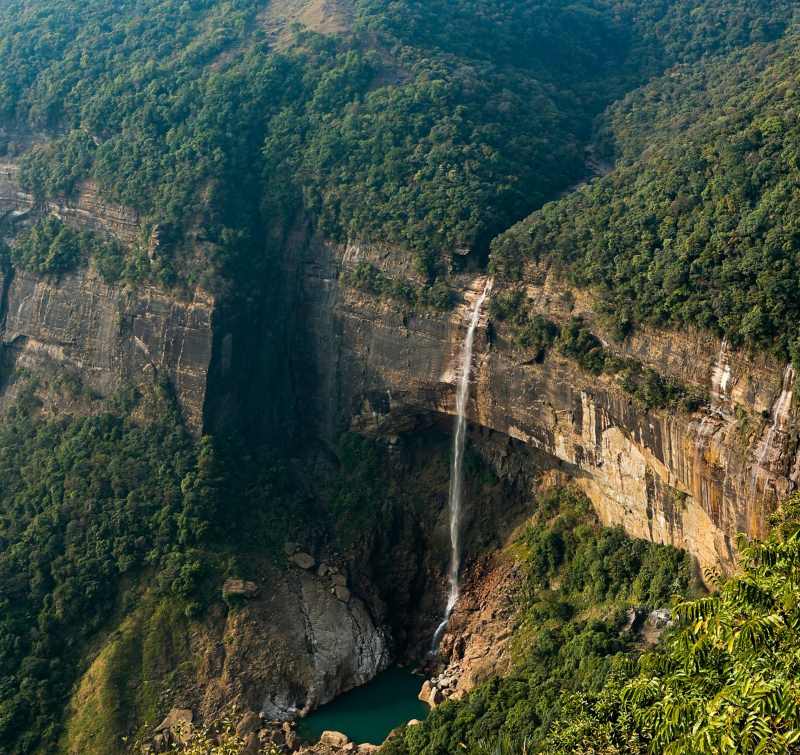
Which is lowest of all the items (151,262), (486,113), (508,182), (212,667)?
(212,667)

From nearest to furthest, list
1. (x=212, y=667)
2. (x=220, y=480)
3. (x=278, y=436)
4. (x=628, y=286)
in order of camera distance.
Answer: (x=628, y=286) → (x=212, y=667) → (x=220, y=480) → (x=278, y=436)

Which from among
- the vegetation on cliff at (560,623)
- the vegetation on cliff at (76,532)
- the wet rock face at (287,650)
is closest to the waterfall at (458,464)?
the wet rock face at (287,650)

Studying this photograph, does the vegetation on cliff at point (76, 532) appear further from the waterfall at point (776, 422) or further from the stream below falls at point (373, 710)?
the waterfall at point (776, 422)

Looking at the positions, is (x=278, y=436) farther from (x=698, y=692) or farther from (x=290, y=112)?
(x=698, y=692)

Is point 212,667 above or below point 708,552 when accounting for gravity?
below

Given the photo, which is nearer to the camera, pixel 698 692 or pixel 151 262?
pixel 698 692

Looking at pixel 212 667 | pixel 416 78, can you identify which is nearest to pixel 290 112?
pixel 416 78
